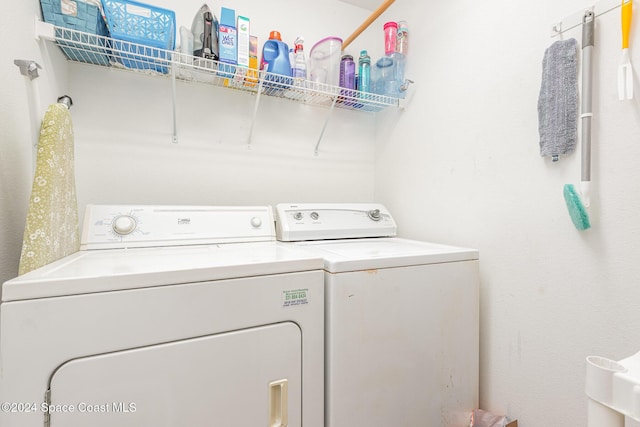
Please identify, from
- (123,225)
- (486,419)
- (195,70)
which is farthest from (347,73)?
(486,419)

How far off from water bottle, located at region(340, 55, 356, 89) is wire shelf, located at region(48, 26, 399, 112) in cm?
7

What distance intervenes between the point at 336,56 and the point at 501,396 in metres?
1.91

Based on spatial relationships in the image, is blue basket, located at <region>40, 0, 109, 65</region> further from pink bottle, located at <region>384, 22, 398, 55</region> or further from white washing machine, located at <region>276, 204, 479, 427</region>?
pink bottle, located at <region>384, 22, 398, 55</region>

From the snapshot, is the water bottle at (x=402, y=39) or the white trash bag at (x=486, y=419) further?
the water bottle at (x=402, y=39)

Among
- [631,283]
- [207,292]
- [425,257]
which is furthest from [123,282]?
[631,283]

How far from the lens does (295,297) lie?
906mm

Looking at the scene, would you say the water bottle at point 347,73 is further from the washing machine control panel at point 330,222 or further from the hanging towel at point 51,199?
the hanging towel at point 51,199

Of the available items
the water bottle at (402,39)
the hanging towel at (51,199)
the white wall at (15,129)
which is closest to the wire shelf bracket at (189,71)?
the white wall at (15,129)

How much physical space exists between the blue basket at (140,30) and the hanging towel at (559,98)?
1469mm

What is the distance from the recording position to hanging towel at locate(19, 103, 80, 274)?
765 mm

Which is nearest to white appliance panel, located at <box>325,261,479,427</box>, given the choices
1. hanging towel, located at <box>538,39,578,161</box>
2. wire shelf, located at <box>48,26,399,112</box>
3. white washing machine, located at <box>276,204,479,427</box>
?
white washing machine, located at <box>276,204,479,427</box>

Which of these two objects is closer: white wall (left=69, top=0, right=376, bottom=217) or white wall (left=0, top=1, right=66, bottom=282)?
white wall (left=0, top=1, right=66, bottom=282)

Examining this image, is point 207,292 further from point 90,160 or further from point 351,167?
point 351,167

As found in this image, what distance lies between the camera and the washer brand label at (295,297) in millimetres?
892
